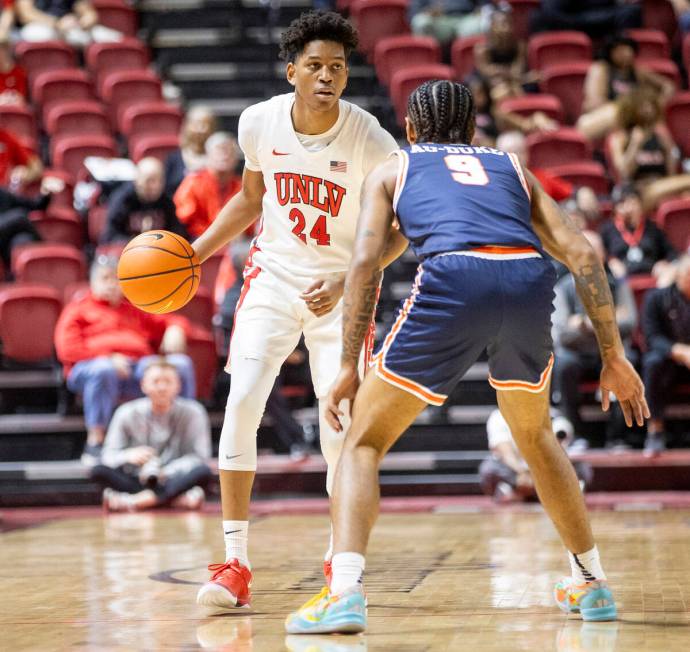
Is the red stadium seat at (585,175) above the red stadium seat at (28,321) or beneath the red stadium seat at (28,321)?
above

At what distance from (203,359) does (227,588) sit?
4.71 m

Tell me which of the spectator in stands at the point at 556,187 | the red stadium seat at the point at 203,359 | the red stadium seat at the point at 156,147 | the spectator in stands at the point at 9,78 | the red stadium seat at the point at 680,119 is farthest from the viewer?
the spectator in stands at the point at 9,78

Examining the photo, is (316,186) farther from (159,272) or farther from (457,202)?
(457,202)

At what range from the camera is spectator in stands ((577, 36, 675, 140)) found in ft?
34.7

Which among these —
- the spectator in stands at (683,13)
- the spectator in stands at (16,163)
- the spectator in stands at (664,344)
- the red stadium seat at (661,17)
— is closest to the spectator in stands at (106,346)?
the spectator in stands at (16,163)

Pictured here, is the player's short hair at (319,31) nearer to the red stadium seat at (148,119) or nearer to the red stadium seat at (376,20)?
the red stadium seat at (148,119)

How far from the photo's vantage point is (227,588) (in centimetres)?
388

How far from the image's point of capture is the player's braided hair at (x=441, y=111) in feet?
→ 11.7

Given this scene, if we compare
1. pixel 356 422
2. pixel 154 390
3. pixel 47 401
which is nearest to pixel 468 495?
pixel 154 390

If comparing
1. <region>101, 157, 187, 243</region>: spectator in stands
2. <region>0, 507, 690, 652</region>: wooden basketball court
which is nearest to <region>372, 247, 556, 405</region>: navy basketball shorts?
<region>0, 507, 690, 652</region>: wooden basketball court

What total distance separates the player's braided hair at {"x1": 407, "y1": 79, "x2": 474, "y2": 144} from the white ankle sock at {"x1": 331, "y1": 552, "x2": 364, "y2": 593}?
3.94 ft

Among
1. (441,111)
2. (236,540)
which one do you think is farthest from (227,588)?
(441,111)

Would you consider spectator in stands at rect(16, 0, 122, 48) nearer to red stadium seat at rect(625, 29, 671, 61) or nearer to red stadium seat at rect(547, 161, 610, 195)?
red stadium seat at rect(547, 161, 610, 195)

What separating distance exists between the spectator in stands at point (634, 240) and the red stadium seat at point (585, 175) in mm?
678
